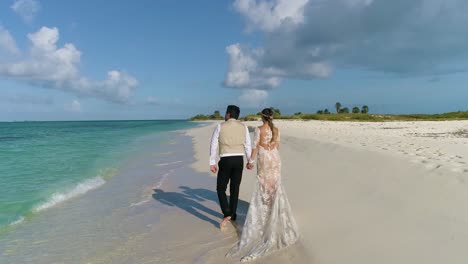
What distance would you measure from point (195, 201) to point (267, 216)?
3.63 meters

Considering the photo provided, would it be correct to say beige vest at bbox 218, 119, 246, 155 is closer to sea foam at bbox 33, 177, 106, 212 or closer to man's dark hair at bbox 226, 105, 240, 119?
man's dark hair at bbox 226, 105, 240, 119

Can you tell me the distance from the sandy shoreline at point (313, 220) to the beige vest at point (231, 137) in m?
1.50

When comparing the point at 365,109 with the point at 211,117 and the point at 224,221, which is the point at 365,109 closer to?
the point at 224,221

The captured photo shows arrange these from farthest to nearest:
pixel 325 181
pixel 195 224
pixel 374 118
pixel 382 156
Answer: pixel 374 118 → pixel 382 156 → pixel 325 181 → pixel 195 224

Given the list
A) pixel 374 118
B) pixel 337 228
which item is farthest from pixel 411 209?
pixel 374 118

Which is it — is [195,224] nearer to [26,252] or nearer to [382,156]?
[26,252]

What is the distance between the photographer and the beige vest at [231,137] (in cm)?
582

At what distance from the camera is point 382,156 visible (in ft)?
31.4

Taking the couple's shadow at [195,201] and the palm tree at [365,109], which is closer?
the couple's shadow at [195,201]

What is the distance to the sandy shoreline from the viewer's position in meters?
4.37

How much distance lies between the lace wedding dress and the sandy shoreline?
0.58 ft

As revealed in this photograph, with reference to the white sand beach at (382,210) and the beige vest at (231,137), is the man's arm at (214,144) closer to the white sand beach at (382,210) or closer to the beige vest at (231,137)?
the beige vest at (231,137)

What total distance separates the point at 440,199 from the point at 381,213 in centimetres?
111

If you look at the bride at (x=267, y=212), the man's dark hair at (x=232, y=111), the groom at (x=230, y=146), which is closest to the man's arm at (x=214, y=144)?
the groom at (x=230, y=146)
